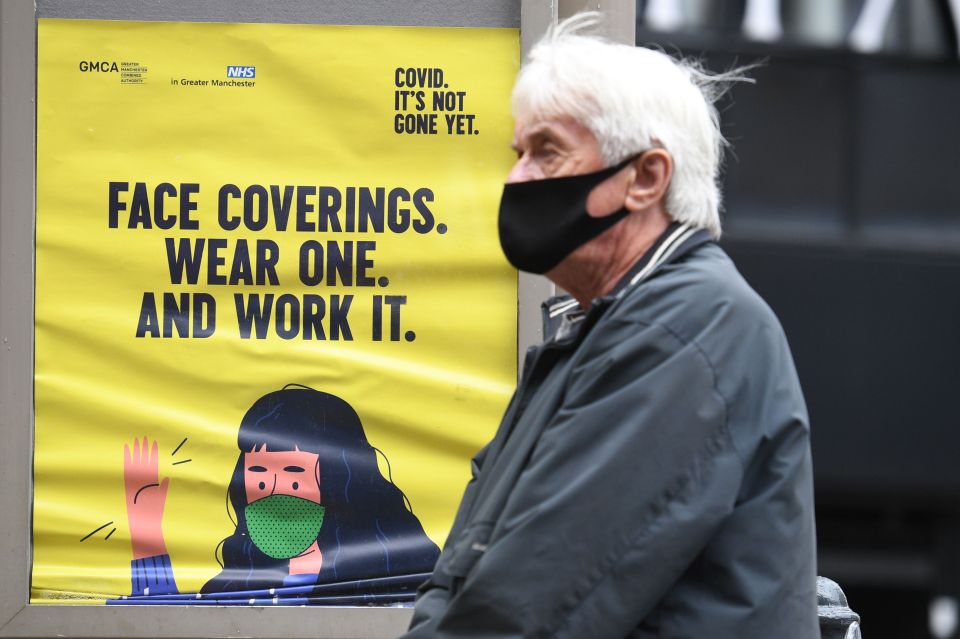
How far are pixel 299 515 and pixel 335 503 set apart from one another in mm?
97

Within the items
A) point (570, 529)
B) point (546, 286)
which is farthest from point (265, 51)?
point (570, 529)

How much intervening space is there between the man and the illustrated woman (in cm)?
138

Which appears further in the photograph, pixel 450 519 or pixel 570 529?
pixel 450 519

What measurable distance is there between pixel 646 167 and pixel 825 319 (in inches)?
321

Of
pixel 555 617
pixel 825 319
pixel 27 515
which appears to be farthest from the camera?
pixel 825 319

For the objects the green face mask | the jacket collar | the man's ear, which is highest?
the man's ear

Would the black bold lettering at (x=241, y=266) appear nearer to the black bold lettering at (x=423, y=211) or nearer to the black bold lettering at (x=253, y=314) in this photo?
the black bold lettering at (x=253, y=314)

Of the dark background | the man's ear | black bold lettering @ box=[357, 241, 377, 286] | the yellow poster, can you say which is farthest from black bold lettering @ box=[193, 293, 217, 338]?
the dark background

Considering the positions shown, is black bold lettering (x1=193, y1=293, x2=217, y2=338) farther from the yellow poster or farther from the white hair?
the white hair

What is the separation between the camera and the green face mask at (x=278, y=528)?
11.7 feet

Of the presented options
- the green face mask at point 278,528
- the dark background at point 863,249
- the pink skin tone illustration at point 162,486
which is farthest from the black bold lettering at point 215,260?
the dark background at point 863,249

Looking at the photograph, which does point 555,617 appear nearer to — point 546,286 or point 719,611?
point 719,611

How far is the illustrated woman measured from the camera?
3570mm

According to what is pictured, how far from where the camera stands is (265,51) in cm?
362
